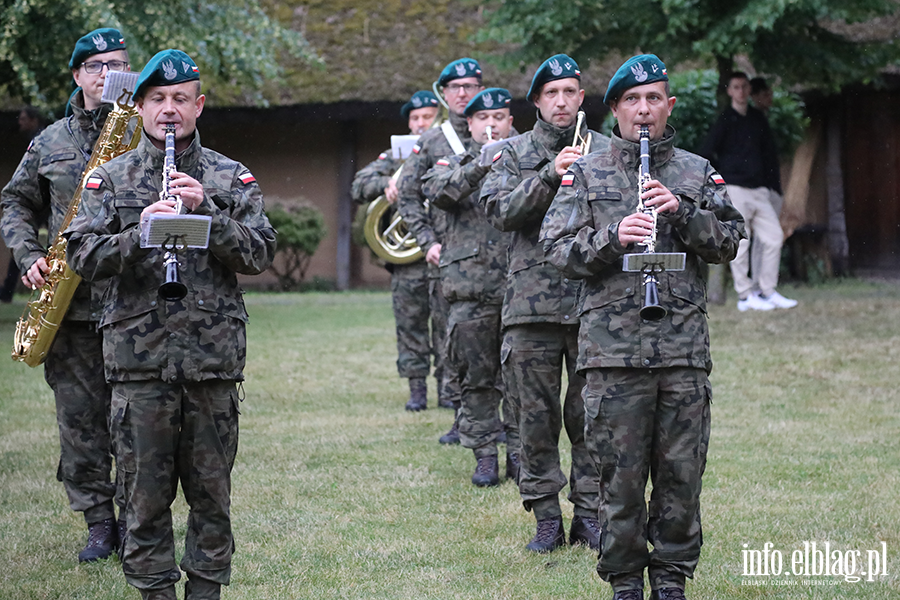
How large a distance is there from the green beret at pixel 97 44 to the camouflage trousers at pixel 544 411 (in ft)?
7.74

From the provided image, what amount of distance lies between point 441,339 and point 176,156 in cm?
513

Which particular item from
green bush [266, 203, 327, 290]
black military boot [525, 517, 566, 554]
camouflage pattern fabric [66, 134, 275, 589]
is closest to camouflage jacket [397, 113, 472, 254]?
black military boot [525, 517, 566, 554]

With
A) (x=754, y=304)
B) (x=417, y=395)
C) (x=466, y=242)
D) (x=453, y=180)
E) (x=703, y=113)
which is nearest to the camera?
(x=453, y=180)

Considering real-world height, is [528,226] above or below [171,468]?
above

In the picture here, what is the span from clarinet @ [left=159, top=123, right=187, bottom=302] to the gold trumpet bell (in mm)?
5552

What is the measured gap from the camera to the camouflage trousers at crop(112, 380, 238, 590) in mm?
4355

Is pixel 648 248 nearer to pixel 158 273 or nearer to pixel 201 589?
pixel 158 273

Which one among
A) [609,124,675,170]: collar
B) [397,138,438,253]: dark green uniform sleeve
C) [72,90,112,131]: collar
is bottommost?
[397,138,438,253]: dark green uniform sleeve

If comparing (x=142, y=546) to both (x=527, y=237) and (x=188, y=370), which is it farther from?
(x=527, y=237)

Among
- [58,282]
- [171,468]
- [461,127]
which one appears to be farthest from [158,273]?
[461,127]

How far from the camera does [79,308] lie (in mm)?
5660

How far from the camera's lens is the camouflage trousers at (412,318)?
997 cm

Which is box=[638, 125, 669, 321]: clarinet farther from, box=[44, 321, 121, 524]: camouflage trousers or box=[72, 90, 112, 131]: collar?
box=[44, 321, 121, 524]: camouflage trousers

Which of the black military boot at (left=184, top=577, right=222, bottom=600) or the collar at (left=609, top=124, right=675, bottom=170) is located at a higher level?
the collar at (left=609, top=124, right=675, bottom=170)
